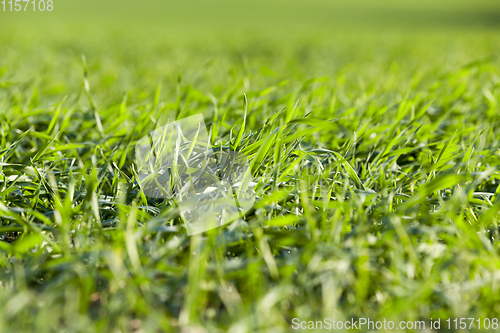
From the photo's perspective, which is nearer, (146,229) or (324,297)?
(324,297)

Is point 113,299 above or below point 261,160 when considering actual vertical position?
below

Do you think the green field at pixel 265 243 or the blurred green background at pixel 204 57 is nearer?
the green field at pixel 265 243

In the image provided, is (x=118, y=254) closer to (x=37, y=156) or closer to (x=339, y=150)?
(x=37, y=156)

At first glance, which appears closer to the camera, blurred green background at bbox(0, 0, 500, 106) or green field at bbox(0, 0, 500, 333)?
green field at bbox(0, 0, 500, 333)

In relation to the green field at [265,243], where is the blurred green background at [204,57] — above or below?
below

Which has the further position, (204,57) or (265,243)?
(204,57)

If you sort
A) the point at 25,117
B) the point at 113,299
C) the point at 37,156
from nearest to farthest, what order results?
1. the point at 113,299
2. the point at 37,156
3. the point at 25,117

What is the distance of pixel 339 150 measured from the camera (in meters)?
1.54

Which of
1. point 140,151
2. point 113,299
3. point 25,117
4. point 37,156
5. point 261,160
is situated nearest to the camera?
point 113,299

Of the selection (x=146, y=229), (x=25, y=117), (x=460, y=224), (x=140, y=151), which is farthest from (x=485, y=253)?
(x=25, y=117)

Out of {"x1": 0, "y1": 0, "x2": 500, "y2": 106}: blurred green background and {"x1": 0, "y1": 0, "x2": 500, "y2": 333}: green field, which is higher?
{"x1": 0, "y1": 0, "x2": 500, "y2": 333}: green field

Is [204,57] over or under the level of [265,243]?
under

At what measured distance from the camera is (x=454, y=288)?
89cm

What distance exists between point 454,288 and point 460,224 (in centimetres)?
16
